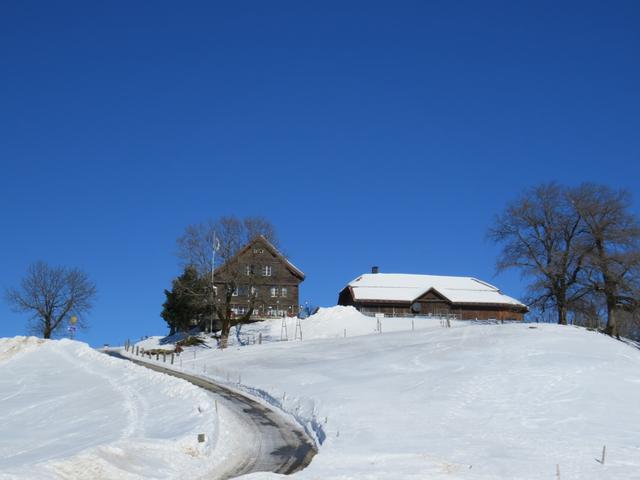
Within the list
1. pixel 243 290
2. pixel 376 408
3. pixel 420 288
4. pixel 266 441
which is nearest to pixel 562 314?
pixel 420 288

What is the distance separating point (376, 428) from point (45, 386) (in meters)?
29.8

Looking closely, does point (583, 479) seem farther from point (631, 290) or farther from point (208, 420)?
point (631, 290)

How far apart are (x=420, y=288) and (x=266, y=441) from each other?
5908cm

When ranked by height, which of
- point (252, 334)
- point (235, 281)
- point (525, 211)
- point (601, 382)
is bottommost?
A: point (601, 382)

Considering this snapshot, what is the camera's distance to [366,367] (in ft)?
147

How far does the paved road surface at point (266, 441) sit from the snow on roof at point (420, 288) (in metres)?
45.5

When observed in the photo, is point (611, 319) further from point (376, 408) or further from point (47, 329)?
point (47, 329)

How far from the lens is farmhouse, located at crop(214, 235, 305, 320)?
224 ft

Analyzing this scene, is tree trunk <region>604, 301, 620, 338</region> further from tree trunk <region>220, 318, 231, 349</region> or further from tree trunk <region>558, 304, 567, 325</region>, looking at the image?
tree trunk <region>220, 318, 231, 349</region>

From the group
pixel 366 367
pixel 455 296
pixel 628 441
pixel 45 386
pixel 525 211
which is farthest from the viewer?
pixel 455 296

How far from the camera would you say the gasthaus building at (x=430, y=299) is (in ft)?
263

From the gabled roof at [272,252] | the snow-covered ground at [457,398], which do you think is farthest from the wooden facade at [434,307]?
the snow-covered ground at [457,398]

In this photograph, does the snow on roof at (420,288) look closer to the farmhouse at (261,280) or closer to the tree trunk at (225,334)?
the farmhouse at (261,280)

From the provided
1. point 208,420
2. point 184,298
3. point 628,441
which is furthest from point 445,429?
point 184,298
